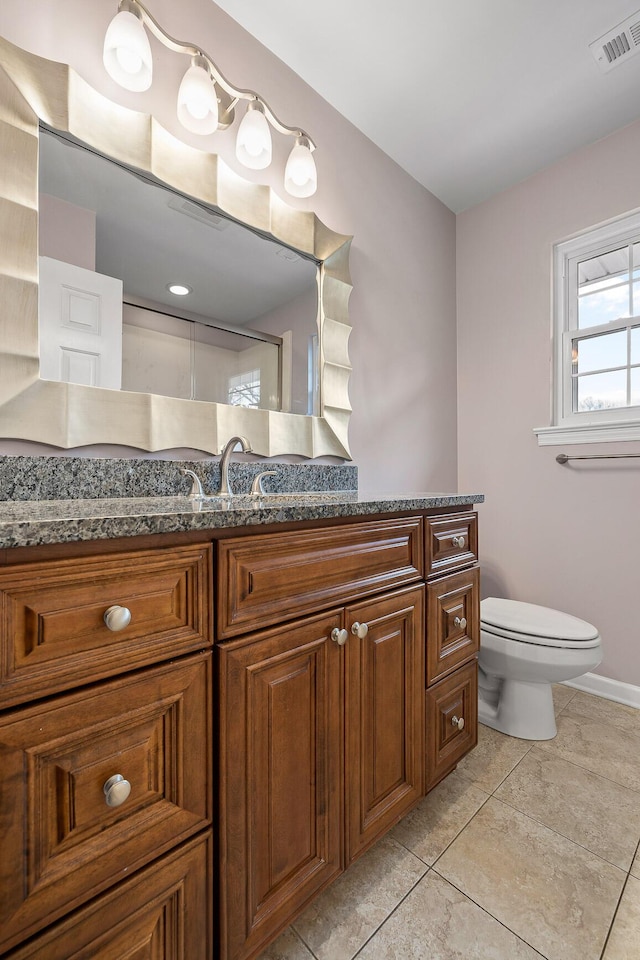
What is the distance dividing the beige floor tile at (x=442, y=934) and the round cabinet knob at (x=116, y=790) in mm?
734

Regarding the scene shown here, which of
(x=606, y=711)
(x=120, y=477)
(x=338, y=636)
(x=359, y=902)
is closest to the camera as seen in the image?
(x=338, y=636)

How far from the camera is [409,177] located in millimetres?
2152

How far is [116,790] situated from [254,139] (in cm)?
170

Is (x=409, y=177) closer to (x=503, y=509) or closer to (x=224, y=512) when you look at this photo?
(x=503, y=509)

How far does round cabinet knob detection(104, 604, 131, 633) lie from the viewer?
0.57m

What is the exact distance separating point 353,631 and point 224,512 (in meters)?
0.44

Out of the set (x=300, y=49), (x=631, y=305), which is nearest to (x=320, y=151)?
(x=300, y=49)

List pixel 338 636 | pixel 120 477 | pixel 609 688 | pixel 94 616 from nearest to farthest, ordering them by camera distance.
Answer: pixel 94 616, pixel 338 636, pixel 120 477, pixel 609 688

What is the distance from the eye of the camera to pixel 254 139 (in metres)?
1.38

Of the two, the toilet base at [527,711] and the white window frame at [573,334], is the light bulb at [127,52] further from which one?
the toilet base at [527,711]

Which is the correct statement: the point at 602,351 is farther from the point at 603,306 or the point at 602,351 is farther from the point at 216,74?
the point at 216,74

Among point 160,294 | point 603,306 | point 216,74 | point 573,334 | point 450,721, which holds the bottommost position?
point 450,721

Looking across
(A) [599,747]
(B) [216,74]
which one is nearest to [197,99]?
(B) [216,74]

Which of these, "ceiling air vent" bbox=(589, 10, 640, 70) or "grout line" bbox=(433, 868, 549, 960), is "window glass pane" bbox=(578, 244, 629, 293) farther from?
"grout line" bbox=(433, 868, 549, 960)
